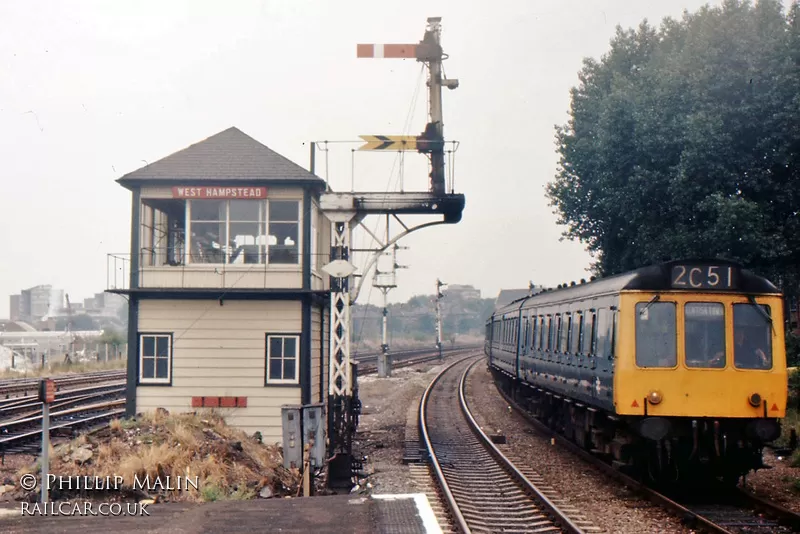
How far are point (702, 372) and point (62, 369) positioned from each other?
34596 millimetres

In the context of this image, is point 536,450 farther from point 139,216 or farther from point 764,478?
point 139,216

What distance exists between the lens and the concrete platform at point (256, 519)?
7.11 meters

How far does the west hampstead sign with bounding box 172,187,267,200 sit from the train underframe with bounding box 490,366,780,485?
783cm

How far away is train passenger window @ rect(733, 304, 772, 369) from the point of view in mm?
10461

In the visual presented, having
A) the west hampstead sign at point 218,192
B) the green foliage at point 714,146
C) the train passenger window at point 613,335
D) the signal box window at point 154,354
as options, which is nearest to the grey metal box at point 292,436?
the signal box window at point 154,354

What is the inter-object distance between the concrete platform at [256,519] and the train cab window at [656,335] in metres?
3.89

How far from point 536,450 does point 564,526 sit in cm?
643

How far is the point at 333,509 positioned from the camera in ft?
25.9

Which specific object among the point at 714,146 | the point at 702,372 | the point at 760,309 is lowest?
the point at 702,372

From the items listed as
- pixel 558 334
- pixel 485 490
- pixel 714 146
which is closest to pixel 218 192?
pixel 558 334

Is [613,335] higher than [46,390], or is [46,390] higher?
[613,335]

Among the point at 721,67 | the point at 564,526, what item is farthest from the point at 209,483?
the point at 721,67

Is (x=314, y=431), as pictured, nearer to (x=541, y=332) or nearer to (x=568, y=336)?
(x=568, y=336)

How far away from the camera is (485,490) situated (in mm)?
11180
